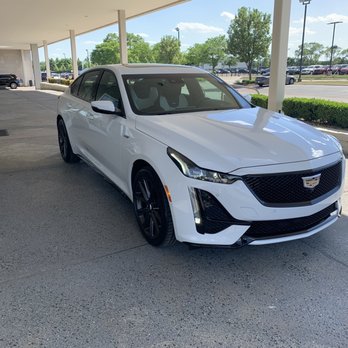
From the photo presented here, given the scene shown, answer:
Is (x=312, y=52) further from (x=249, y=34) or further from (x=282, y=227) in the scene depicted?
(x=282, y=227)

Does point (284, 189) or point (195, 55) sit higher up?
point (195, 55)

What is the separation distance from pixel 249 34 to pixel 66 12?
2324 centimetres

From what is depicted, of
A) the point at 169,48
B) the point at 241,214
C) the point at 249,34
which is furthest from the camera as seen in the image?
the point at 169,48

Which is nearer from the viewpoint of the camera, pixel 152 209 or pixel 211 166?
pixel 211 166

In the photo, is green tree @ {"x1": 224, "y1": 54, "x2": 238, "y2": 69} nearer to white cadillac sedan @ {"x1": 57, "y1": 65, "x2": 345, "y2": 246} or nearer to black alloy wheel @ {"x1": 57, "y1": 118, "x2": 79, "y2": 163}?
black alloy wheel @ {"x1": 57, "y1": 118, "x2": 79, "y2": 163}

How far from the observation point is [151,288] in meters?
2.70

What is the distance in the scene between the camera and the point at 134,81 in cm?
398

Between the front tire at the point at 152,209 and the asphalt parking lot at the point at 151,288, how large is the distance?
0.52 feet

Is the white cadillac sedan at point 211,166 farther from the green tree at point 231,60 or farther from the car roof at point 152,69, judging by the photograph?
the green tree at point 231,60

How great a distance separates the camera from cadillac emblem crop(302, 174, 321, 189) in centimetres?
272

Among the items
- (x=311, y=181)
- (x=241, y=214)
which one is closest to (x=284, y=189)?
(x=311, y=181)

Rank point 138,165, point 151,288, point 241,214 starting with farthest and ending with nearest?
point 138,165
point 151,288
point 241,214

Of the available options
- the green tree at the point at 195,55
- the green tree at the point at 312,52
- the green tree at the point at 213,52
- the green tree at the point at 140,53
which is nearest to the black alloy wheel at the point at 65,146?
the green tree at the point at 140,53

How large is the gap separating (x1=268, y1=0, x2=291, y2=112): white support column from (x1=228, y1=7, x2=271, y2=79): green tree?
3004cm
